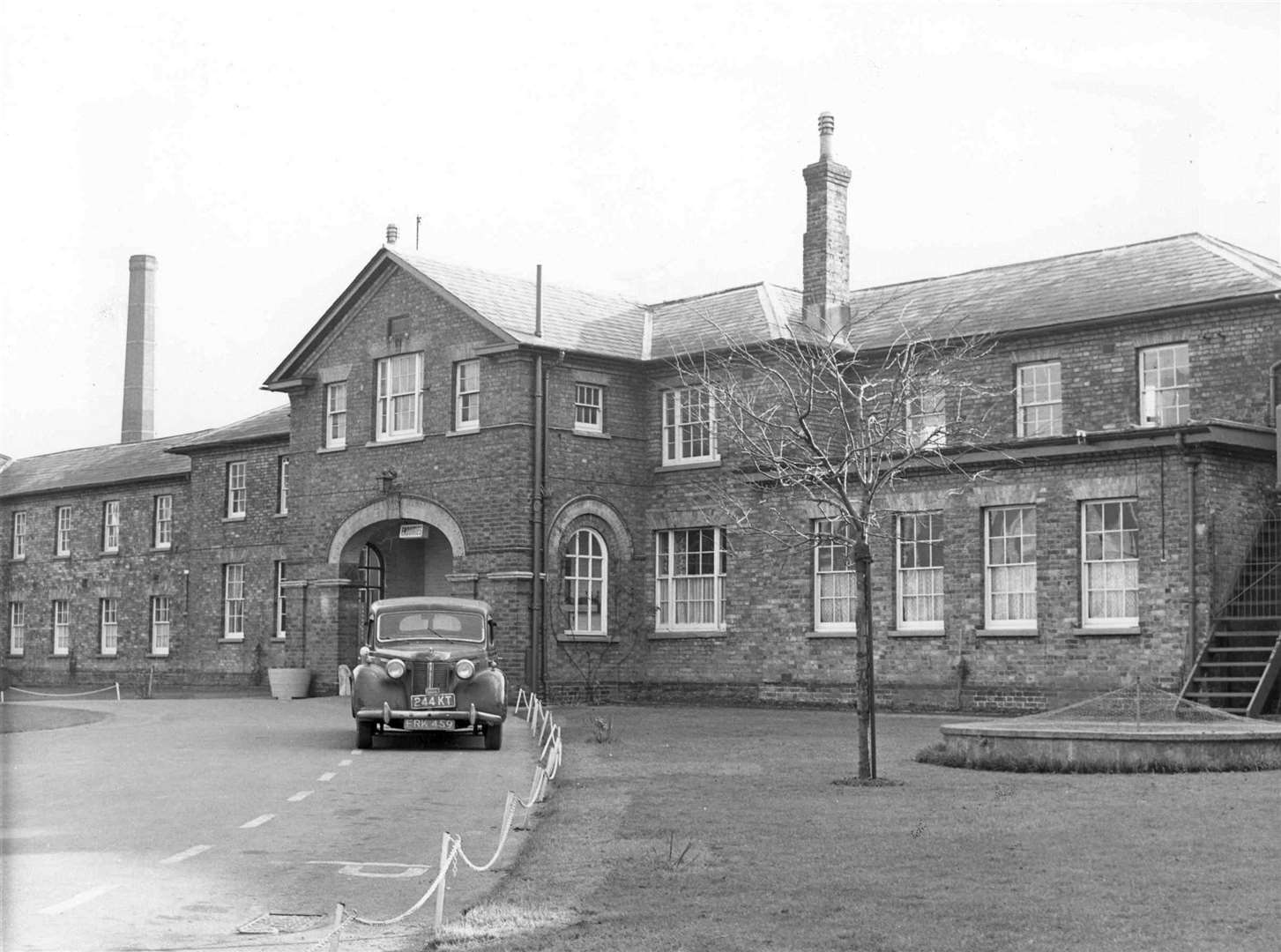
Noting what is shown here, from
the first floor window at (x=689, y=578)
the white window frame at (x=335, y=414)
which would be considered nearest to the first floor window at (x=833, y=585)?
the first floor window at (x=689, y=578)

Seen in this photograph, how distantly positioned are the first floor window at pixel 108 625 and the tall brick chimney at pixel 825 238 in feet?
81.0

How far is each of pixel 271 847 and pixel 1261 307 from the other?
20.7 meters

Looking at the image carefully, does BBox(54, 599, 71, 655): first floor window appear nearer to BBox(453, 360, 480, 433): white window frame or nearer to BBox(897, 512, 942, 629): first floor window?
BBox(453, 360, 480, 433): white window frame

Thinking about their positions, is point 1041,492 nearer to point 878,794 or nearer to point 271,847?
point 878,794

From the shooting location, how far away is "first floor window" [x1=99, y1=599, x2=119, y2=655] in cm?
4962

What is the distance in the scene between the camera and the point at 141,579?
48.5 meters

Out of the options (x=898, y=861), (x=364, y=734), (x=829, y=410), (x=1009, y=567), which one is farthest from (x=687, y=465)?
(x=898, y=861)

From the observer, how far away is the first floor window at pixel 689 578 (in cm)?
3378

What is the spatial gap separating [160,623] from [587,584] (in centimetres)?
1882

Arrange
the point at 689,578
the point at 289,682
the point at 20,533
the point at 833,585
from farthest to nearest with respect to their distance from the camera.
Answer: the point at 20,533, the point at 289,682, the point at 689,578, the point at 833,585

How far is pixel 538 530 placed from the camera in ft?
108

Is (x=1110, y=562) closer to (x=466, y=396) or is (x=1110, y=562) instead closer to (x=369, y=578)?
(x=466, y=396)

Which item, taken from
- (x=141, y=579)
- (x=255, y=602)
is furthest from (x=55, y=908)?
(x=141, y=579)

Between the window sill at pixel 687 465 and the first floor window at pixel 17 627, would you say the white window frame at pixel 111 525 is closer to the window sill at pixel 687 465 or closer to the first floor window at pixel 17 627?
the first floor window at pixel 17 627
